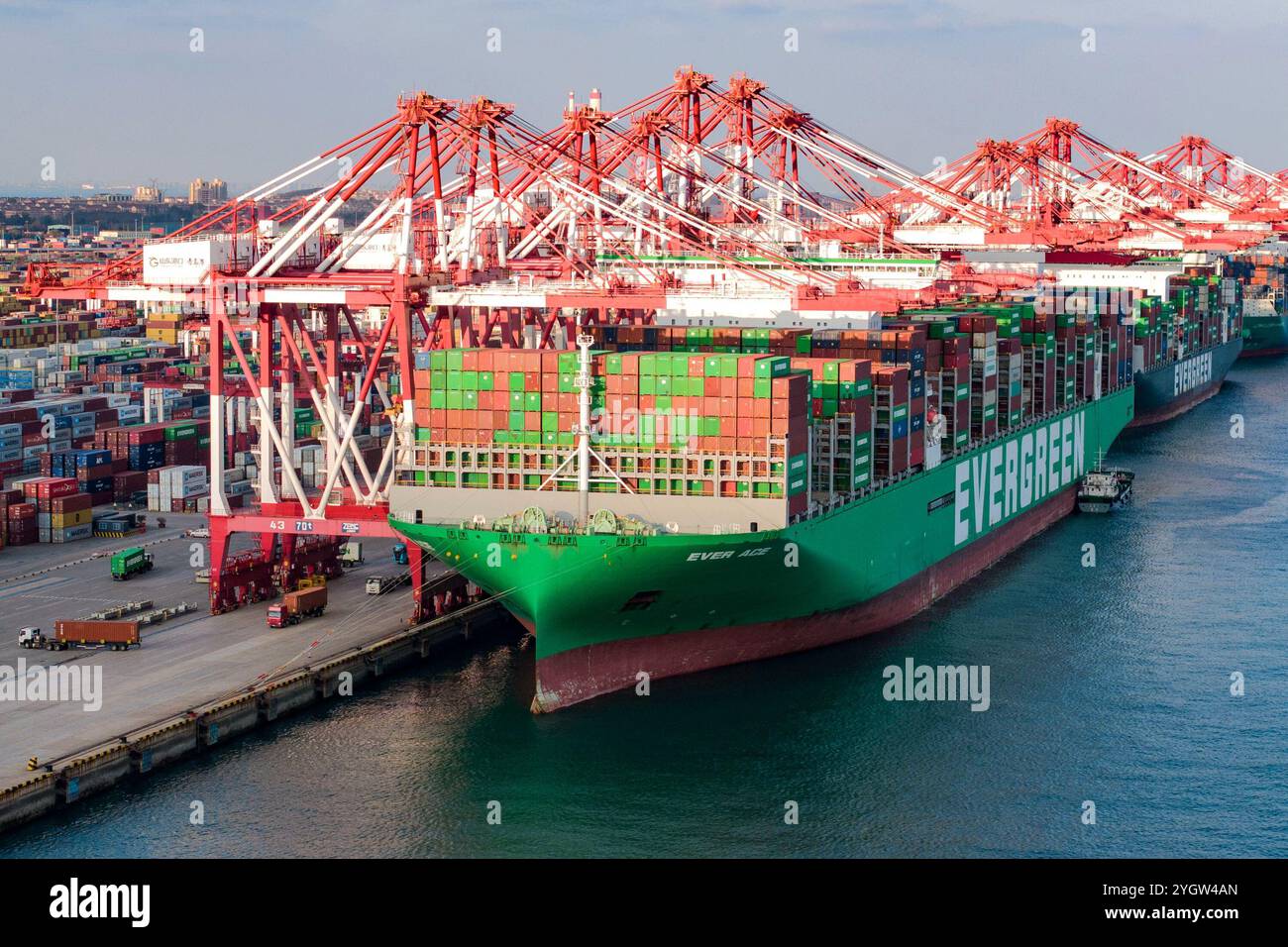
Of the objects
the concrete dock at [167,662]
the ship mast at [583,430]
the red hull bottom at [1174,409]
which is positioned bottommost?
the concrete dock at [167,662]

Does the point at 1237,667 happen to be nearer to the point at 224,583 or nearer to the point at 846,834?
the point at 846,834

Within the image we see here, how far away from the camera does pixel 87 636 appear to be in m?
41.1

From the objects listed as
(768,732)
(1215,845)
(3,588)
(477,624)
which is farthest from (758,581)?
(3,588)

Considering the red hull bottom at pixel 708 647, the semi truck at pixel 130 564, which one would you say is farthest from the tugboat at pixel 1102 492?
the semi truck at pixel 130 564

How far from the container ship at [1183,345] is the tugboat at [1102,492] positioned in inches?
698

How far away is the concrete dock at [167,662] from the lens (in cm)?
3356

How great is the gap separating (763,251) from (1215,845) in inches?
997

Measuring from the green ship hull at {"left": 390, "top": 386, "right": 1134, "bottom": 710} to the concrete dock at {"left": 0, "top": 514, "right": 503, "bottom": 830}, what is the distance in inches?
147

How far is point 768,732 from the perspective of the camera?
36750 mm

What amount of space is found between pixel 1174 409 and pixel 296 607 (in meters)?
59.2

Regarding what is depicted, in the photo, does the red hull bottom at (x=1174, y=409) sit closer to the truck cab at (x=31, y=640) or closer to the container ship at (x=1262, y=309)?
the container ship at (x=1262, y=309)

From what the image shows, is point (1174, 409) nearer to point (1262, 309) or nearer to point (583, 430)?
point (1262, 309)

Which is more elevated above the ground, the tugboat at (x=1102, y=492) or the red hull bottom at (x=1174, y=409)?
the red hull bottom at (x=1174, y=409)

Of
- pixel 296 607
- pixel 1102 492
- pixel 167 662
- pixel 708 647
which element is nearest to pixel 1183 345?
pixel 1102 492
